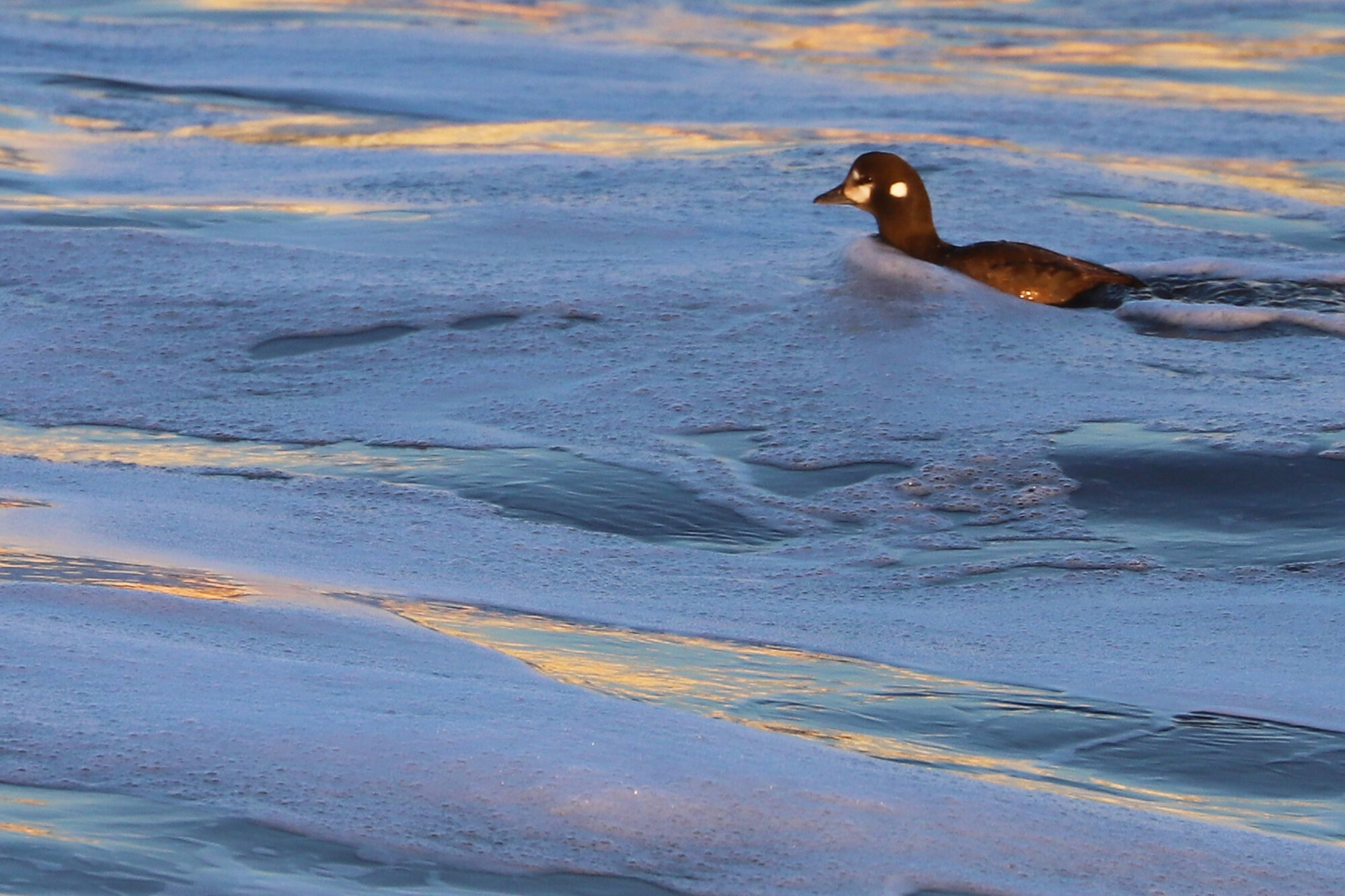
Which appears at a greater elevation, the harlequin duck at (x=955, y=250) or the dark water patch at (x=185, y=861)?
the harlequin duck at (x=955, y=250)

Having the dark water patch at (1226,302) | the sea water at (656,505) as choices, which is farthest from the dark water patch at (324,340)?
the dark water patch at (1226,302)

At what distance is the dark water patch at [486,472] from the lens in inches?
191

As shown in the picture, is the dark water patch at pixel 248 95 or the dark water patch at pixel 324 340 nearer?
the dark water patch at pixel 324 340

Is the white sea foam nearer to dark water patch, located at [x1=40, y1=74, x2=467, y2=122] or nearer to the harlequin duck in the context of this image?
the harlequin duck

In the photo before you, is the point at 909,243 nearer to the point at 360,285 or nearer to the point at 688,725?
the point at 360,285

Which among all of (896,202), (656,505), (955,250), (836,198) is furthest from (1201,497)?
(836,198)

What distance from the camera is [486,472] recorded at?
5219 mm

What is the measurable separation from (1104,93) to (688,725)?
9653mm

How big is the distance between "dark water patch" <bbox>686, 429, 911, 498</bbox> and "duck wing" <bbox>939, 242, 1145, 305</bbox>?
6.40ft

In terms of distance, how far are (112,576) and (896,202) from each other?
4.44m

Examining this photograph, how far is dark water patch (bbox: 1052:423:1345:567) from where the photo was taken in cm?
473

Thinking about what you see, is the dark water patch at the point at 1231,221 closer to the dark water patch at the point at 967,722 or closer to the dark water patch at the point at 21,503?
the dark water patch at the point at 967,722

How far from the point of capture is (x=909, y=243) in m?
7.65

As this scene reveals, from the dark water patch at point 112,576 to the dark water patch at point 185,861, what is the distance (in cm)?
104
